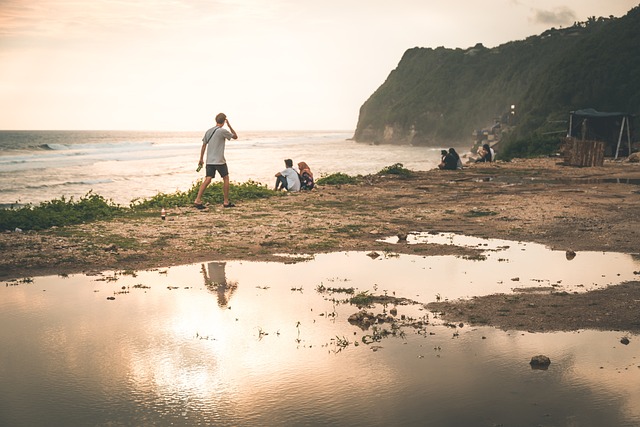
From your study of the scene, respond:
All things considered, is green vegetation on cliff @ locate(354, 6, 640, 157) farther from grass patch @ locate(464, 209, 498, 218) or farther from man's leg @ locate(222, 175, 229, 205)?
man's leg @ locate(222, 175, 229, 205)

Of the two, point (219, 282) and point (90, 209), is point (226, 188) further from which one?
point (219, 282)

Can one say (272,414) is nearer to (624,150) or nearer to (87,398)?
(87,398)

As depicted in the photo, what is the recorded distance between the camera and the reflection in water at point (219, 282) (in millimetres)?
7382

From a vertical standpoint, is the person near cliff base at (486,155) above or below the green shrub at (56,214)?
above

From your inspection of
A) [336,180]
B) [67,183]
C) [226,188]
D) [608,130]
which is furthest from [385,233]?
[67,183]

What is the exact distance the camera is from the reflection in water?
24.2 feet

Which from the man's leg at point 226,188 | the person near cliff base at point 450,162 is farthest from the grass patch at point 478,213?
the person near cliff base at point 450,162

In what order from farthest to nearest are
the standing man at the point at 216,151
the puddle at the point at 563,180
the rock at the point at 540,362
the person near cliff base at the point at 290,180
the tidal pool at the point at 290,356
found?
the puddle at the point at 563,180
the person near cliff base at the point at 290,180
the standing man at the point at 216,151
the rock at the point at 540,362
the tidal pool at the point at 290,356

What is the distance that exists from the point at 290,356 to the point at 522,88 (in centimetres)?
13033

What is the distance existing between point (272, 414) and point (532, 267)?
5473mm

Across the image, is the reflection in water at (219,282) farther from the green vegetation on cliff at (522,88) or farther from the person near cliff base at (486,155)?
the green vegetation on cliff at (522,88)

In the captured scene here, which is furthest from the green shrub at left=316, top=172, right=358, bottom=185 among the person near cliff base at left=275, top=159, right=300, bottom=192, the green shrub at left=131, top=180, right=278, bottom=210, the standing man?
the standing man

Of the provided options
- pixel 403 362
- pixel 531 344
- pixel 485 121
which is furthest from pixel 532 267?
pixel 485 121

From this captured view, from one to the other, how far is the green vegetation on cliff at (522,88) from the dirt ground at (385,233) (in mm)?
24260
